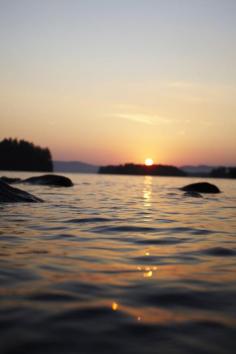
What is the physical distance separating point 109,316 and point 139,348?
56 centimetres

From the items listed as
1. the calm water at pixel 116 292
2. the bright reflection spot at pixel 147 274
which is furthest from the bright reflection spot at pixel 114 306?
the bright reflection spot at pixel 147 274

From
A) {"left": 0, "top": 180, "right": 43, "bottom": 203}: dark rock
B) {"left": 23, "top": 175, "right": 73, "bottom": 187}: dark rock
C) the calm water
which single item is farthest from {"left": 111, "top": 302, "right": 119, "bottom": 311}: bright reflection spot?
{"left": 23, "top": 175, "right": 73, "bottom": 187}: dark rock

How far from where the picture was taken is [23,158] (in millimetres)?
138125

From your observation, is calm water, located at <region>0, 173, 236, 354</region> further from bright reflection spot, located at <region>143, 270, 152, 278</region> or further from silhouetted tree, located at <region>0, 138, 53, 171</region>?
silhouetted tree, located at <region>0, 138, 53, 171</region>

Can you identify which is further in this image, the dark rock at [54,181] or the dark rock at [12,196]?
the dark rock at [54,181]

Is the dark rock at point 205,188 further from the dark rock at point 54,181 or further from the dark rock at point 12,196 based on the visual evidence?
the dark rock at point 12,196

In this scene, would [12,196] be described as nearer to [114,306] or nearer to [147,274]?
[147,274]

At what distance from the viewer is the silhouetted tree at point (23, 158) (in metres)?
138

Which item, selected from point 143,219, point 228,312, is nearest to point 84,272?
point 228,312

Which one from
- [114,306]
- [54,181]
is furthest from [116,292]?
[54,181]

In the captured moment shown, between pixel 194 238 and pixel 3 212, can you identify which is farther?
pixel 3 212

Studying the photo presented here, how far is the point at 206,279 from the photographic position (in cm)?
413

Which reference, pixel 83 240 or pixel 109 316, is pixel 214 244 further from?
pixel 109 316

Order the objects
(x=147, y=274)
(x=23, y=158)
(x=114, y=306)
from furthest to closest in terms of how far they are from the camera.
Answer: (x=23, y=158) → (x=147, y=274) → (x=114, y=306)
